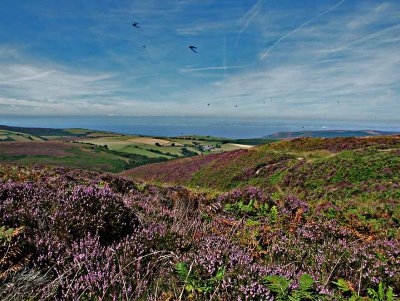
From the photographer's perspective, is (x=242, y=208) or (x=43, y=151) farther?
(x=43, y=151)

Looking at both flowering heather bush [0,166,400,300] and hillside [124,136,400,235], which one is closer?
flowering heather bush [0,166,400,300]

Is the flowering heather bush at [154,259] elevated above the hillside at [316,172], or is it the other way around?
the flowering heather bush at [154,259]

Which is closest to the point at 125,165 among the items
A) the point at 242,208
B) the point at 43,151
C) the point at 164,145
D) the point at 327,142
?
the point at 43,151

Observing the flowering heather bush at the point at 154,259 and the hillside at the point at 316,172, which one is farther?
the hillside at the point at 316,172

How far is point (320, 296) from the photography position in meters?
2.45

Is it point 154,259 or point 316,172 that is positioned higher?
point 154,259

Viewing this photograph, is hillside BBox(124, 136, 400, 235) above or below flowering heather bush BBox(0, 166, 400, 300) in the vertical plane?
below

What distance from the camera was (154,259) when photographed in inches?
130

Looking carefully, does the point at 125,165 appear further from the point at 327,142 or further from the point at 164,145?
the point at 327,142

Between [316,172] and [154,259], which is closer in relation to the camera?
[154,259]

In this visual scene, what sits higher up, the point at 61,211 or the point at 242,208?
the point at 61,211

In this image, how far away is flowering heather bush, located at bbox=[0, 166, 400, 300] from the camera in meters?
2.57

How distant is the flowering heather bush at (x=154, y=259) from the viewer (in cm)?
257

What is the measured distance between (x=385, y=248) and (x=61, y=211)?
5.35 metres
